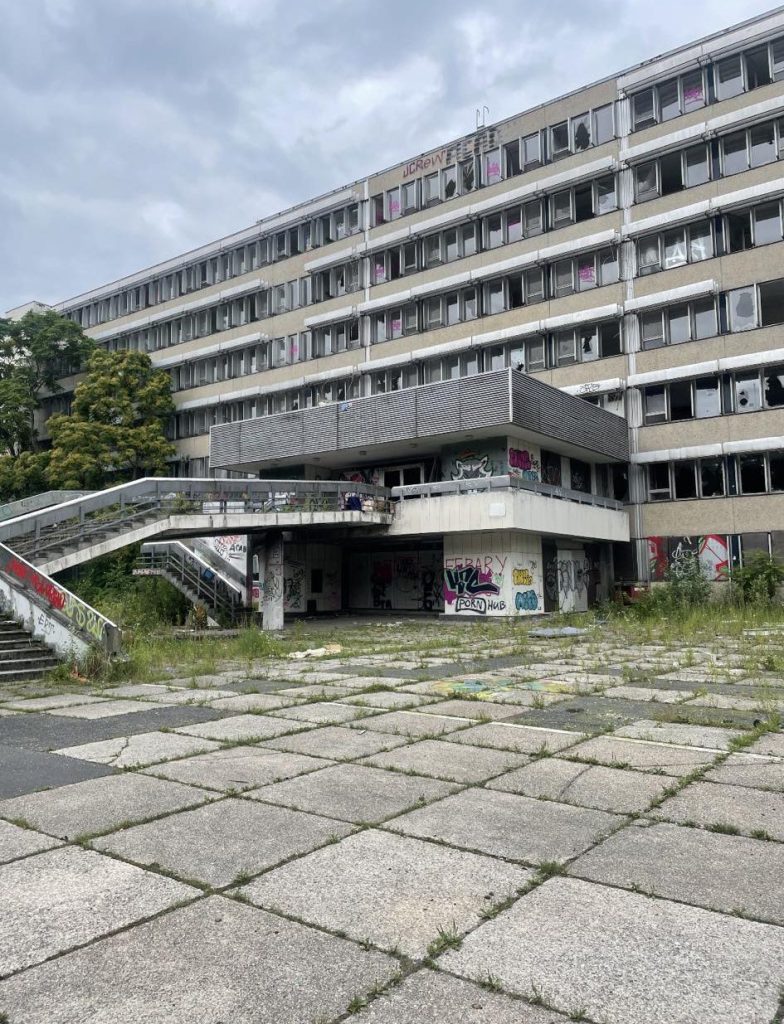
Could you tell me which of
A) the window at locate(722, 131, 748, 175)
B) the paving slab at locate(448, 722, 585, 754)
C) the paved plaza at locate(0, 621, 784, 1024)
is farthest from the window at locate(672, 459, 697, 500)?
the paving slab at locate(448, 722, 585, 754)

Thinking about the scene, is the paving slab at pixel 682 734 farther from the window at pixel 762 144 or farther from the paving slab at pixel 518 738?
the window at pixel 762 144

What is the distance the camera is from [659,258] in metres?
34.8

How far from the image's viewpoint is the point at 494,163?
3950 centimetres

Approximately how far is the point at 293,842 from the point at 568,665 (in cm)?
1000

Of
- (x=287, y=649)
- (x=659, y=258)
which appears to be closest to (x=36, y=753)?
(x=287, y=649)

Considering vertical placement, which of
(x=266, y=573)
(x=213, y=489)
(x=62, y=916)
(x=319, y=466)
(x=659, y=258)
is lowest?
(x=62, y=916)

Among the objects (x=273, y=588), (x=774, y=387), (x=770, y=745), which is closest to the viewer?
(x=770, y=745)

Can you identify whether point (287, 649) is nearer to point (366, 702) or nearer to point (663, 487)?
point (366, 702)

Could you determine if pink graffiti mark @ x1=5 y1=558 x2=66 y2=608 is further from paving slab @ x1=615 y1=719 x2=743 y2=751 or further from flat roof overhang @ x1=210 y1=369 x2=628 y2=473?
flat roof overhang @ x1=210 y1=369 x2=628 y2=473

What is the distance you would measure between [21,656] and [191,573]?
2000 centimetres

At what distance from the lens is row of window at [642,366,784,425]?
3183 centimetres

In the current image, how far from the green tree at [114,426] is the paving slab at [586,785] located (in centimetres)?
4441

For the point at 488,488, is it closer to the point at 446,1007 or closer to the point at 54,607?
the point at 54,607

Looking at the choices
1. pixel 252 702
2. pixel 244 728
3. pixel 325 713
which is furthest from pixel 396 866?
pixel 252 702
